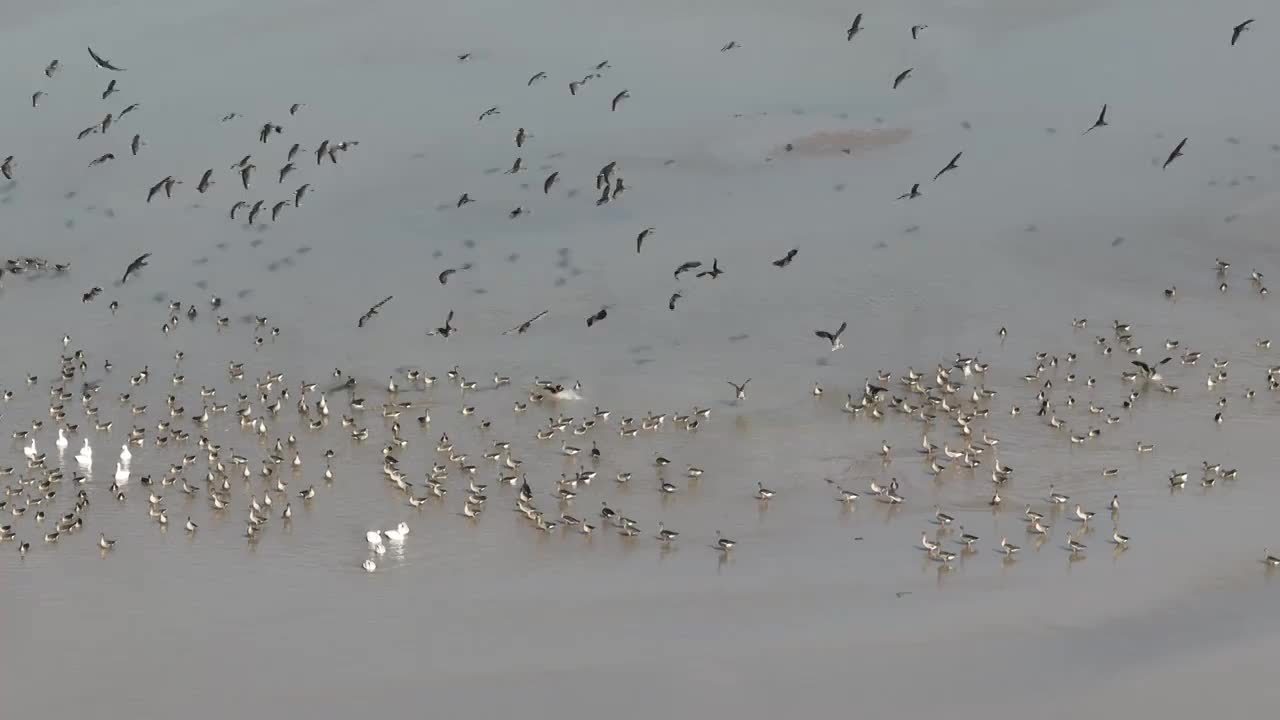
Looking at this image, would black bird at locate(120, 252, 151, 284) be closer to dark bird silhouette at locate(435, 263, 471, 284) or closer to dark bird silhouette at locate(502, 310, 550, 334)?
dark bird silhouette at locate(435, 263, 471, 284)

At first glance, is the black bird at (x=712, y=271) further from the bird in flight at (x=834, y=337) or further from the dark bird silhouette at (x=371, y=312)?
the dark bird silhouette at (x=371, y=312)

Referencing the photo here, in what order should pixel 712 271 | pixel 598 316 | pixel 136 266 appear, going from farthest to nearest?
pixel 136 266 < pixel 712 271 < pixel 598 316

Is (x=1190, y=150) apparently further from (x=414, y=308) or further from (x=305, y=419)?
(x=305, y=419)

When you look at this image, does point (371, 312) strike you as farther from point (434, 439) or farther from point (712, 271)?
point (712, 271)

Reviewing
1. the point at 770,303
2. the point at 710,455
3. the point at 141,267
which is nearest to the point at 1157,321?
the point at 770,303

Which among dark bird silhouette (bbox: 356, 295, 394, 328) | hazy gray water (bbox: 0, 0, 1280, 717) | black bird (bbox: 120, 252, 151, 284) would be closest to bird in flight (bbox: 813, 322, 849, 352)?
hazy gray water (bbox: 0, 0, 1280, 717)

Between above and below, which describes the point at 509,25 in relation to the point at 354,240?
above

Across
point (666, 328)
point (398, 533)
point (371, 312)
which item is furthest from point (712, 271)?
point (398, 533)
